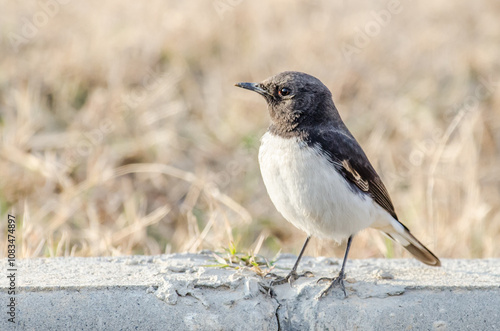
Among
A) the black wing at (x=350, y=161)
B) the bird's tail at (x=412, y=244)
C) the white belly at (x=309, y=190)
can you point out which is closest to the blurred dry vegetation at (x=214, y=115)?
the bird's tail at (x=412, y=244)

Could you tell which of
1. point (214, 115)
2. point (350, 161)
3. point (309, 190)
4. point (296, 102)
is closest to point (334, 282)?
point (309, 190)

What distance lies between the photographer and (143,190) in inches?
296

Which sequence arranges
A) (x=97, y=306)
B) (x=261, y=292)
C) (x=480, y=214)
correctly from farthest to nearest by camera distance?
(x=480, y=214) → (x=261, y=292) → (x=97, y=306)

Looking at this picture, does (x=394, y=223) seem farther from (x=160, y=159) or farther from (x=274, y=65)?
(x=274, y=65)

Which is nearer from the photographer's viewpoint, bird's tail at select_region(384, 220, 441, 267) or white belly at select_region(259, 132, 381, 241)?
white belly at select_region(259, 132, 381, 241)

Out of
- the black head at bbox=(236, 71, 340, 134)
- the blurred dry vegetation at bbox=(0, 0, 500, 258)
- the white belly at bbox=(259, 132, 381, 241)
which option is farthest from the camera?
the blurred dry vegetation at bbox=(0, 0, 500, 258)

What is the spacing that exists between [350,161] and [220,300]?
124 cm

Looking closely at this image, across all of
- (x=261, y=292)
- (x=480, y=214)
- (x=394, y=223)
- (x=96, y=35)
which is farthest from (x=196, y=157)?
(x=261, y=292)

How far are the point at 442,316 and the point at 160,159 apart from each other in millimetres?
4304

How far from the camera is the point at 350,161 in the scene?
14.9 feet

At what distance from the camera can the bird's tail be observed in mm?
4703

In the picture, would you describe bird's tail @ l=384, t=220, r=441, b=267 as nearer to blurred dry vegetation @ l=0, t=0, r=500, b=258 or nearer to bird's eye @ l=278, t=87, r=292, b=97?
blurred dry vegetation @ l=0, t=0, r=500, b=258

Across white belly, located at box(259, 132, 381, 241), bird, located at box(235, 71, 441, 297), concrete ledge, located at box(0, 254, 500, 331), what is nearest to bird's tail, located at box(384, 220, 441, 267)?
bird, located at box(235, 71, 441, 297)

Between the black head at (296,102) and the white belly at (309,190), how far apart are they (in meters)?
0.16
